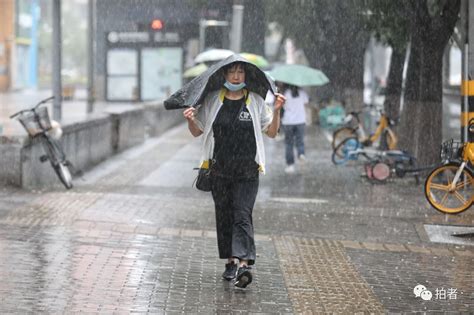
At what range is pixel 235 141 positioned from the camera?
23.6ft

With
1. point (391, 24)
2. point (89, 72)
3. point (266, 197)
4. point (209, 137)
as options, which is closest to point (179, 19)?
point (89, 72)

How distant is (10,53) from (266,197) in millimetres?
44064

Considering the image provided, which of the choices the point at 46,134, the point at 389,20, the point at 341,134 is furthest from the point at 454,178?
the point at 341,134

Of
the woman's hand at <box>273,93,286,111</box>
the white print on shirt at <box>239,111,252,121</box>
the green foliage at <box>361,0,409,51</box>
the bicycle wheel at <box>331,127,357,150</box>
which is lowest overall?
the bicycle wheel at <box>331,127,357,150</box>

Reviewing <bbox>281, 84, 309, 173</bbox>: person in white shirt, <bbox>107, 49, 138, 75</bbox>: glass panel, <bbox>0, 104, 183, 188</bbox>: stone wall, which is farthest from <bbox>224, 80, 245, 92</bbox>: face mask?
<bbox>107, 49, 138, 75</bbox>: glass panel

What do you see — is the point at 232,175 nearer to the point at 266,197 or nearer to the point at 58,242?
the point at 58,242

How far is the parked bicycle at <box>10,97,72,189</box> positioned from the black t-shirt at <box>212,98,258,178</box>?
19.3 ft

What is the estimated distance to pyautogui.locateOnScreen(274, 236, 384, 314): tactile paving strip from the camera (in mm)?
6785

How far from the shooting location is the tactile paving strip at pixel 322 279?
679 cm

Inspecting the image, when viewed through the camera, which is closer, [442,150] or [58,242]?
[58,242]

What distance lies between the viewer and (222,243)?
292 inches

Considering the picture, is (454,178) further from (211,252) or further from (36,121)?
(36,121)

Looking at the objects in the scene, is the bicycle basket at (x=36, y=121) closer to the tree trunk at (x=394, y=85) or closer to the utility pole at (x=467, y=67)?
the utility pole at (x=467, y=67)

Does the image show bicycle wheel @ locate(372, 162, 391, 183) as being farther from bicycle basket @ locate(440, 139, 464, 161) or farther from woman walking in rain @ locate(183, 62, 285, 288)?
woman walking in rain @ locate(183, 62, 285, 288)
